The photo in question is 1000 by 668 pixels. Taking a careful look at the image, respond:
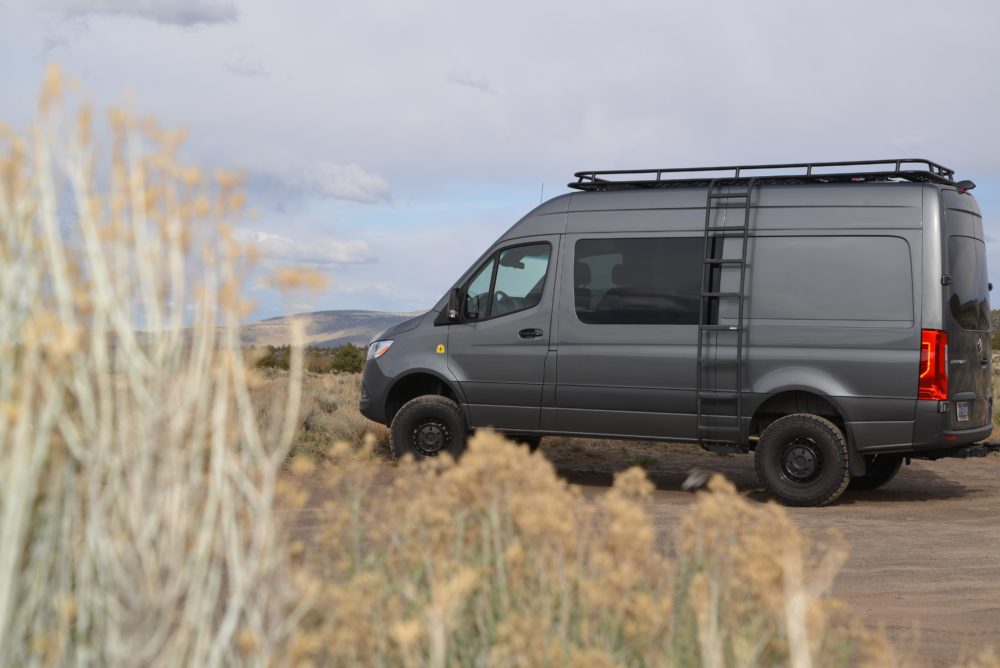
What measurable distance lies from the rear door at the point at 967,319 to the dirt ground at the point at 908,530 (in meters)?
0.89

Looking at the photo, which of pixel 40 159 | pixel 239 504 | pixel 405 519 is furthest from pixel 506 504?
pixel 40 159

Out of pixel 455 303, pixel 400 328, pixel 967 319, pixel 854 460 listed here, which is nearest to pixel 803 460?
pixel 854 460

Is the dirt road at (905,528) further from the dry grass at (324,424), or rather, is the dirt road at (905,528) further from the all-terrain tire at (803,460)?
the dry grass at (324,424)

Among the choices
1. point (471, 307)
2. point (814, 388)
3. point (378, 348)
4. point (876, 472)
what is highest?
point (471, 307)

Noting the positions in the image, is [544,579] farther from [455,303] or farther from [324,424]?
[324,424]

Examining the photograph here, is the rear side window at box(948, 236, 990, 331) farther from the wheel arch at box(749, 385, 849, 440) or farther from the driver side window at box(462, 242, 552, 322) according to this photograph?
the driver side window at box(462, 242, 552, 322)

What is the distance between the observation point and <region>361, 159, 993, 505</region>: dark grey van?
9.07 metres

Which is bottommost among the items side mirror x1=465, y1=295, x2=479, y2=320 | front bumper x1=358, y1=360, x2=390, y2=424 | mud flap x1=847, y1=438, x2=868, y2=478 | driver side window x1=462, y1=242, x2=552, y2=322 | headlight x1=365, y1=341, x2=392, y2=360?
mud flap x1=847, y1=438, x2=868, y2=478

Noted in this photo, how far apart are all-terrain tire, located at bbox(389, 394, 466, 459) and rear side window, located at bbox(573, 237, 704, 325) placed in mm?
1548

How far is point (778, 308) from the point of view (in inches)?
370

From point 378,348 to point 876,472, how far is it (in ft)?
15.8

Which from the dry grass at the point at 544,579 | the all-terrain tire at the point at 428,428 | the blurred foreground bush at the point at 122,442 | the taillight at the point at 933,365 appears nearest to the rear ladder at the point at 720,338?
the taillight at the point at 933,365

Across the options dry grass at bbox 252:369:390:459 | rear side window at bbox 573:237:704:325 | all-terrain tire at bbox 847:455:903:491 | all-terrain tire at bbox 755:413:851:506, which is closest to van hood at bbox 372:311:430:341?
dry grass at bbox 252:369:390:459

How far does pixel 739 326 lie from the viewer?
30.8ft
